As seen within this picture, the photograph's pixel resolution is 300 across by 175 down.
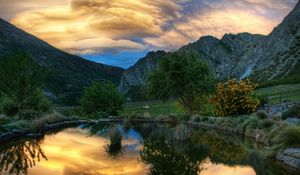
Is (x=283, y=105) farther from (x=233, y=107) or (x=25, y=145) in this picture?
(x=25, y=145)

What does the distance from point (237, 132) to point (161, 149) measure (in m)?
12.5

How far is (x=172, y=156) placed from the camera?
21.6 metres

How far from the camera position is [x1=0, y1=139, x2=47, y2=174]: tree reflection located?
1765 cm

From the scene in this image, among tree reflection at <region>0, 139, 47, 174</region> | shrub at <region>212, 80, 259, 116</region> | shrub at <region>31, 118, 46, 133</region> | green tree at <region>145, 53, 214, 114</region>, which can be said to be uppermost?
green tree at <region>145, 53, 214, 114</region>

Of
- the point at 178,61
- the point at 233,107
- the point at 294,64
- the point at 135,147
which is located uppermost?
the point at 294,64

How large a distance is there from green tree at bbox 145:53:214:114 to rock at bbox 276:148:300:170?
28403mm

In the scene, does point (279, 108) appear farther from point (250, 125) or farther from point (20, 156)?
point (20, 156)

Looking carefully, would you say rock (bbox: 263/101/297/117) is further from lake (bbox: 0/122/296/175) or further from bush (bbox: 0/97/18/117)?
bush (bbox: 0/97/18/117)

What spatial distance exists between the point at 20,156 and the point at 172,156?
7836 mm

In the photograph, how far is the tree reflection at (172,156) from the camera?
17.9 metres

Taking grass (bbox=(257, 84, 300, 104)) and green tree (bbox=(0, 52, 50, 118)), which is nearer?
green tree (bbox=(0, 52, 50, 118))

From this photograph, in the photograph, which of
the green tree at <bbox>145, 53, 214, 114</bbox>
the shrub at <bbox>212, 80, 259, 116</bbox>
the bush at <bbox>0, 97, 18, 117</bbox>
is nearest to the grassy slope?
the green tree at <bbox>145, 53, 214, 114</bbox>

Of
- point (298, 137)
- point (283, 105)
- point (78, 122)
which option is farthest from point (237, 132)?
point (78, 122)

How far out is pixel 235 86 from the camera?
45.8 meters
